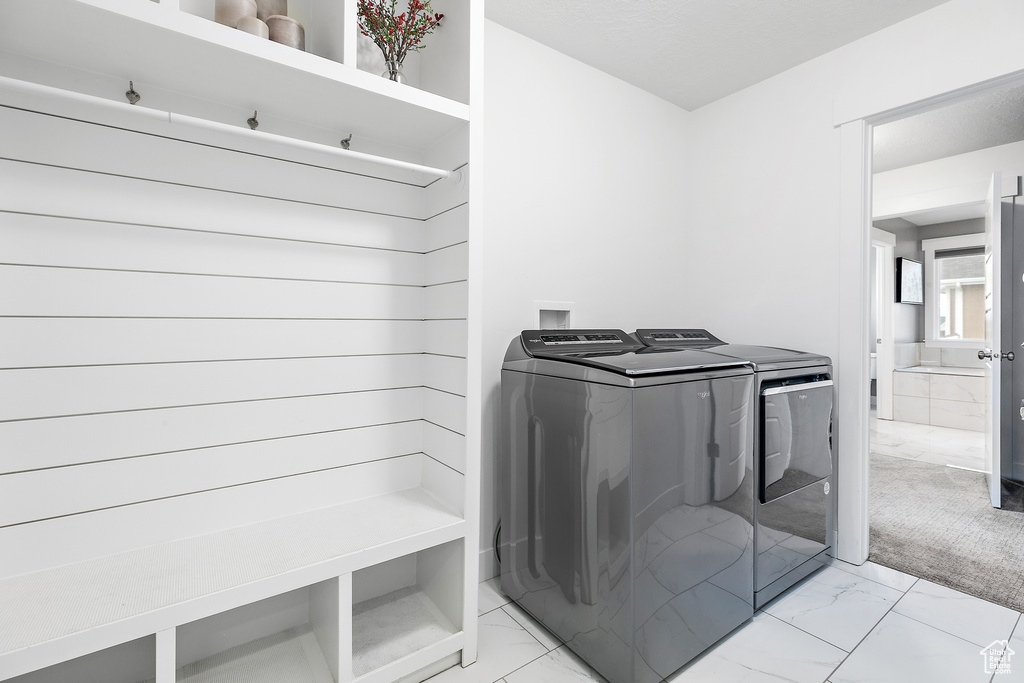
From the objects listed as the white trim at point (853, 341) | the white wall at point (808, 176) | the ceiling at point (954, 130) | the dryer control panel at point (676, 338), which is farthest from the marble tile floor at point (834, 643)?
the ceiling at point (954, 130)

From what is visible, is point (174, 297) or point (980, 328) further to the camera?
point (980, 328)

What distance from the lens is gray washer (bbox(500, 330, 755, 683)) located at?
1399mm

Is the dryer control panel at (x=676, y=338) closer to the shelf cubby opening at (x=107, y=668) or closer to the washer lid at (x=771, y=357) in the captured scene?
the washer lid at (x=771, y=357)

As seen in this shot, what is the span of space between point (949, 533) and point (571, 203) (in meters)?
2.67

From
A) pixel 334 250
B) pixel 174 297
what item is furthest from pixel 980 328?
pixel 174 297

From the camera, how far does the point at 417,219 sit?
5.77ft

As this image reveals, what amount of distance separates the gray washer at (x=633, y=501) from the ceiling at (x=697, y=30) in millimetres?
1405

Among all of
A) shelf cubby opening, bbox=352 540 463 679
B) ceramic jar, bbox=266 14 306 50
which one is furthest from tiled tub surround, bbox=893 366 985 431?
ceramic jar, bbox=266 14 306 50

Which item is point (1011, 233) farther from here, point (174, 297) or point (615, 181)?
point (174, 297)

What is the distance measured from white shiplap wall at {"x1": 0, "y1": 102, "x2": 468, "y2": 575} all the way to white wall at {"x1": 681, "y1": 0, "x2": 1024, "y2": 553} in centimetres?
182

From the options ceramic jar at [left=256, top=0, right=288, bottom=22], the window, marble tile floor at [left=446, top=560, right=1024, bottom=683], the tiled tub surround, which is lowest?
marble tile floor at [left=446, top=560, right=1024, bottom=683]

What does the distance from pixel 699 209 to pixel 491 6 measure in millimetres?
1630

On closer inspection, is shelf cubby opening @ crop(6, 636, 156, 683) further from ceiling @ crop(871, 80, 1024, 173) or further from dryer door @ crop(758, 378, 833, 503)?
ceiling @ crop(871, 80, 1024, 173)

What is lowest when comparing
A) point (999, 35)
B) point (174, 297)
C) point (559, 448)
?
point (559, 448)
